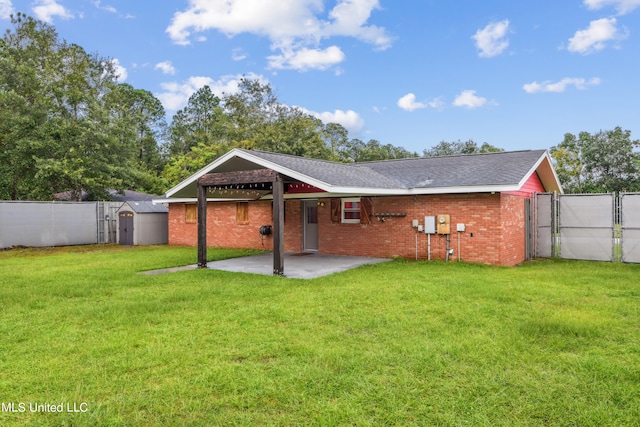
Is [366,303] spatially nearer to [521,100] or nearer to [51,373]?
[51,373]

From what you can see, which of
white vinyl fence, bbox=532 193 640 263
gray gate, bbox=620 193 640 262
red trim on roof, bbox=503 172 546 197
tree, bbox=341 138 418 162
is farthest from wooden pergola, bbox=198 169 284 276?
tree, bbox=341 138 418 162

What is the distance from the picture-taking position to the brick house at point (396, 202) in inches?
386

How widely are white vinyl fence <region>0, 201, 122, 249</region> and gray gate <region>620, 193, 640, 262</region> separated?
18.5 meters

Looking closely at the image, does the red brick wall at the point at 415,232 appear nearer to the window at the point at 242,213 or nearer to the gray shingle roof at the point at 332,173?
the window at the point at 242,213

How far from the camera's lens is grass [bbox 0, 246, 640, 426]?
311 centimetres

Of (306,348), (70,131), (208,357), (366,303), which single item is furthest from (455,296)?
(70,131)

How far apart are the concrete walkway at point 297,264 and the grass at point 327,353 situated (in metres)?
1.61

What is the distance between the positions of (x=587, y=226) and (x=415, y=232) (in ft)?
15.2

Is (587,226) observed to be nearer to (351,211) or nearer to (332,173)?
(351,211)

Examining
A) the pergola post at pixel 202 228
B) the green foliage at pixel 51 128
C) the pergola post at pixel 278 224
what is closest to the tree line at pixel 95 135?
the green foliage at pixel 51 128

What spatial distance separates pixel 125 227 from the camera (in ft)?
57.2

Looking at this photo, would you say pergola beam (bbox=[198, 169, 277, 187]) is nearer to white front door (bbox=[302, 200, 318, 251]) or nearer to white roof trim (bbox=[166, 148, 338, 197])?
white roof trim (bbox=[166, 148, 338, 197])

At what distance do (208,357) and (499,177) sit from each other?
27.6 feet

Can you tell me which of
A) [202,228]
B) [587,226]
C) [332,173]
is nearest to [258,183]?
[332,173]
